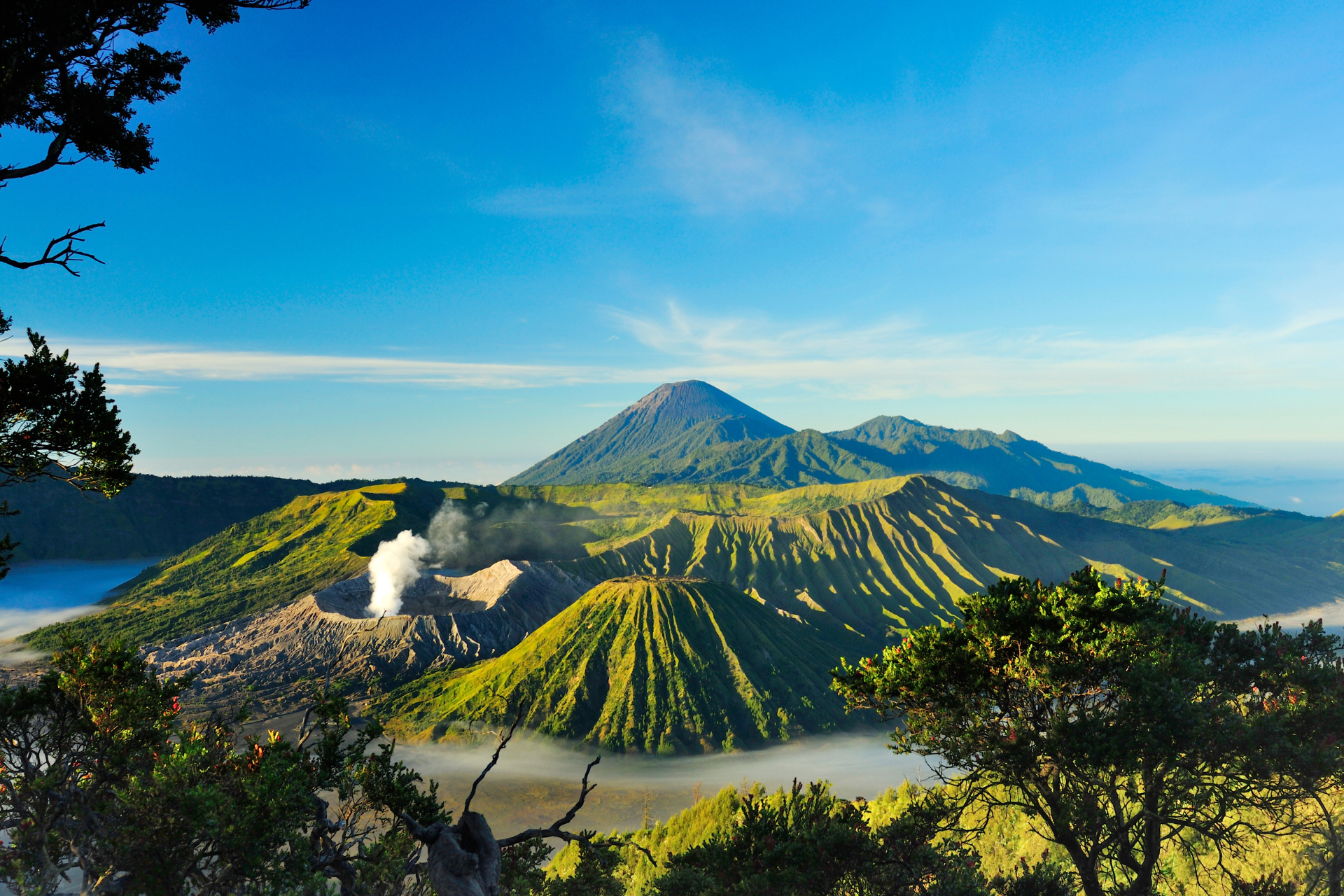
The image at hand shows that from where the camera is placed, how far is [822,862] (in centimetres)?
1553

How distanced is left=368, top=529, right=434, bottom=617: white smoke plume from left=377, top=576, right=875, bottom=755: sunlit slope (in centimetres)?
2292

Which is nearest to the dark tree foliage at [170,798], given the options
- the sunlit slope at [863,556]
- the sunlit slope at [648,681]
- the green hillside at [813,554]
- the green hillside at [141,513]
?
the sunlit slope at [648,681]

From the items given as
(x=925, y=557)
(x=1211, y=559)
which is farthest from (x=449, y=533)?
(x=1211, y=559)

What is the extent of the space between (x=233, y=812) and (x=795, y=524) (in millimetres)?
119522

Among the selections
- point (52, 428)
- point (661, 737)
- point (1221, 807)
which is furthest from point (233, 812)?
point (661, 737)

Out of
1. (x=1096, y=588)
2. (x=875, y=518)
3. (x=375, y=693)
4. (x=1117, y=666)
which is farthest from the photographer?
(x=875, y=518)

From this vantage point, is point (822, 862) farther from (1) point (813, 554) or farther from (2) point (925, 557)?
(2) point (925, 557)

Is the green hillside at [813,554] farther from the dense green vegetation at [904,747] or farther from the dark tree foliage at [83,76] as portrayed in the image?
the dark tree foliage at [83,76]

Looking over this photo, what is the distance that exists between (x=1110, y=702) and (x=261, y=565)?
451ft

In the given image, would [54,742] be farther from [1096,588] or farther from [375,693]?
[375,693]

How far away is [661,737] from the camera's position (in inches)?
2207

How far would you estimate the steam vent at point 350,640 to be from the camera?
220 feet

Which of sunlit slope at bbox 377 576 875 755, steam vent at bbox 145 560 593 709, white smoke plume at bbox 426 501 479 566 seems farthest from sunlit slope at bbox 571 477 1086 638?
white smoke plume at bbox 426 501 479 566

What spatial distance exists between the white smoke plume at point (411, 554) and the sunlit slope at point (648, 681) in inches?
905
